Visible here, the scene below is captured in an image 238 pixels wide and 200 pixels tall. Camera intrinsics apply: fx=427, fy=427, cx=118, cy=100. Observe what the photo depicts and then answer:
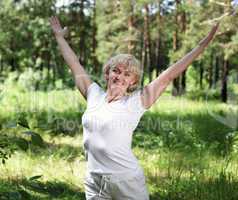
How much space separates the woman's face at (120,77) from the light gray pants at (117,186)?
1.66 ft

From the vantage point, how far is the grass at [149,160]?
4457 millimetres

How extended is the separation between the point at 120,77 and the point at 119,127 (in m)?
0.31

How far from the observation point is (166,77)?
248 cm

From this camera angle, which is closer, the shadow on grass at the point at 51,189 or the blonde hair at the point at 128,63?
the blonde hair at the point at 128,63

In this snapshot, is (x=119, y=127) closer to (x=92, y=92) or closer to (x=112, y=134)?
(x=112, y=134)

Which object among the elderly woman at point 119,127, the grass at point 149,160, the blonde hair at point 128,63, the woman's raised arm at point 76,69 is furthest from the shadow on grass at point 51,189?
the blonde hair at point 128,63

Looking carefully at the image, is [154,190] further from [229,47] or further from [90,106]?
[229,47]

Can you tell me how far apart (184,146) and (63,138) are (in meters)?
2.44

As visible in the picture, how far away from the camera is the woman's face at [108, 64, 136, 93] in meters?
2.54

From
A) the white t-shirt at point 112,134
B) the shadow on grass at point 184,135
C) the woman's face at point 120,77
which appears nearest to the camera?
the white t-shirt at point 112,134

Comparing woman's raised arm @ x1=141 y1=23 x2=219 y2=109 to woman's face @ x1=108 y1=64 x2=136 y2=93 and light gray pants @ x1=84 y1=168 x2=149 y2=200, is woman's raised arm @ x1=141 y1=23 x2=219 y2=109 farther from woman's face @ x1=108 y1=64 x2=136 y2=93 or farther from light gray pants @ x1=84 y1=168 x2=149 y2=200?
light gray pants @ x1=84 y1=168 x2=149 y2=200

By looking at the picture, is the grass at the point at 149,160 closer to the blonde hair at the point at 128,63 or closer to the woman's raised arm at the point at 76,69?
the woman's raised arm at the point at 76,69

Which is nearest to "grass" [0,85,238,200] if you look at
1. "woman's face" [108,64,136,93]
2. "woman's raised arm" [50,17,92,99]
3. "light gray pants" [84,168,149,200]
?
"light gray pants" [84,168,149,200]

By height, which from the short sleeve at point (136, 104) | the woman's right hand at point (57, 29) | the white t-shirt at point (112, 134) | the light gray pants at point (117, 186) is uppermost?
the woman's right hand at point (57, 29)
